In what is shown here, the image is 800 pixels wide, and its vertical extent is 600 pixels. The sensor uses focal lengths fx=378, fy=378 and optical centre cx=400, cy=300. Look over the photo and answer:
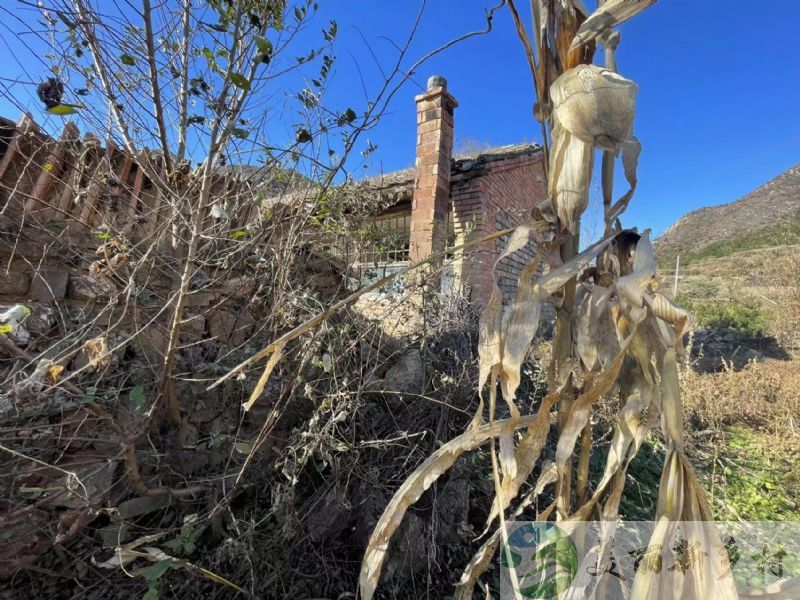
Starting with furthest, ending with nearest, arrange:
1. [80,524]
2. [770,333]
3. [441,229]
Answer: [770,333], [441,229], [80,524]

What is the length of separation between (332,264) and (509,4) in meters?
2.21

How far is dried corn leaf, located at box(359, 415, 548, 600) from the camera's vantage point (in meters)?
0.90

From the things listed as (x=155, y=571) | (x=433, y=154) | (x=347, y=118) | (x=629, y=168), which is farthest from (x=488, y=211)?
(x=155, y=571)

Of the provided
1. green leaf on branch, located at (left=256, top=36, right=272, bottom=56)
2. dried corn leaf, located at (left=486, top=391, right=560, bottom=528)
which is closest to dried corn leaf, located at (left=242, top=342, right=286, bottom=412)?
dried corn leaf, located at (left=486, top=391, right=560, bottom=528)

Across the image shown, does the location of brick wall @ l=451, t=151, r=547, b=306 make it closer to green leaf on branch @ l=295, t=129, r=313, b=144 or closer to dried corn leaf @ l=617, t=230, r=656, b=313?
green leaf on branch @ l=295, t=129, r=313, b=144

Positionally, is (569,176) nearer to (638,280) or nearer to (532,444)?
(638,280)

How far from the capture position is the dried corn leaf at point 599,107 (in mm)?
716

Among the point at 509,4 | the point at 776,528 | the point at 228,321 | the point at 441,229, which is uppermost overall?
the point at 441,229

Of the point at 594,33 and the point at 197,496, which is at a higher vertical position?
the point at 594,33

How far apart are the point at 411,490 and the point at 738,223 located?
3653 cm

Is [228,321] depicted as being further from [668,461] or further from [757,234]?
[757,234]

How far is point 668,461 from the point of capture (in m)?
0.77

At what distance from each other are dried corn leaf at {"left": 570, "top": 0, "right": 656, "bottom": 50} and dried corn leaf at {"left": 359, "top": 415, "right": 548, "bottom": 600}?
841 millimetres

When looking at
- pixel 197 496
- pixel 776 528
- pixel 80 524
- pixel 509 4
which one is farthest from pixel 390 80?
pixel 776 528
